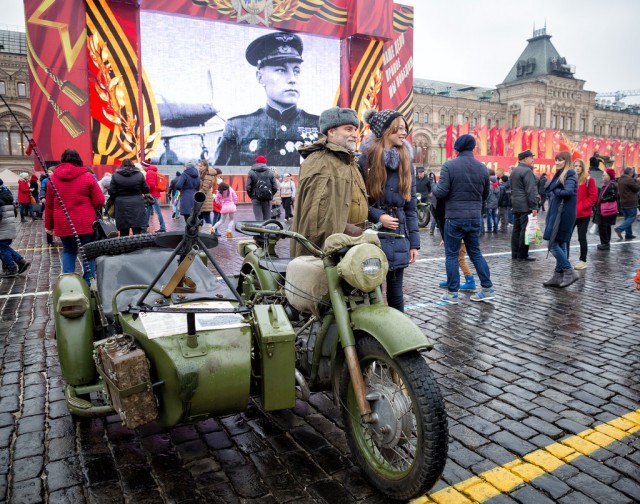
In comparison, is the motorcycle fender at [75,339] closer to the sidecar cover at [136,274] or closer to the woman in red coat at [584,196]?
the sidecar cover at [136,274]

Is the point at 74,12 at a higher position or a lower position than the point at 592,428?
higher

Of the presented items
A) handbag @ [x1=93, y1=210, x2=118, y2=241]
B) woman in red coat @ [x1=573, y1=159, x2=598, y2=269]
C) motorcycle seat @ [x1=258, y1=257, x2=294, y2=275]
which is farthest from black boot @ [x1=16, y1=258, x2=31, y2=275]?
woman in red coat @ [x1=573, y1=159, x2=598, y2=269]

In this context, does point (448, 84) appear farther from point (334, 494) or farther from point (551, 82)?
point (334, 494)

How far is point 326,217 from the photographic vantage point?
326 cm

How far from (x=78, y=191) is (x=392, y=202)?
4.69 meters

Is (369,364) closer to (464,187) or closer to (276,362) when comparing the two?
(276,362)

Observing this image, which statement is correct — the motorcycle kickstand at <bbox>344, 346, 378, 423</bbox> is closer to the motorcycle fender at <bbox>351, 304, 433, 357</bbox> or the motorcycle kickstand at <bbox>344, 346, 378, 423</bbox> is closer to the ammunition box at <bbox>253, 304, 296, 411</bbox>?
the motorcycle fender at <bbox>351, 304, 433, 357</bbox>

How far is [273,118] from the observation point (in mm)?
30547

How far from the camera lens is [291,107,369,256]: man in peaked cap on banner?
3270 mm

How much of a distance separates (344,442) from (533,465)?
1.03 metres

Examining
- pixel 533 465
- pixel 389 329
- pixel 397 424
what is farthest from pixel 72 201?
pixel 533 465

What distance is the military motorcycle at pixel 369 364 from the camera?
7.30 ft

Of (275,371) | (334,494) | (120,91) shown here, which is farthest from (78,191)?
(120,91)

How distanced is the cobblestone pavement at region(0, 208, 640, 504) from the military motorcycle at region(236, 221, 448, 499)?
23 cm
